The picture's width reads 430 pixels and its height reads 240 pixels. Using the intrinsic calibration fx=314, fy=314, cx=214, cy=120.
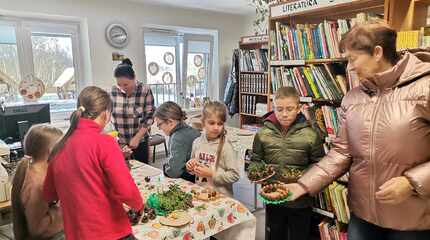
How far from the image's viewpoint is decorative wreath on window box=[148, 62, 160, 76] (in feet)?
16.5

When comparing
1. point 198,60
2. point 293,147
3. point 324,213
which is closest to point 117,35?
point 198,60

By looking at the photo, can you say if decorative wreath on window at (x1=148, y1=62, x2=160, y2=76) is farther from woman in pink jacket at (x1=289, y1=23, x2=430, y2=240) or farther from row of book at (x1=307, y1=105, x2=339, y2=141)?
woman in pink jacket at (x1=289, y1=23, x2=430, y2=240)

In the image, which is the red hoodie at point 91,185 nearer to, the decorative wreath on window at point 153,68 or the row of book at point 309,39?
the row of book at point 309,39

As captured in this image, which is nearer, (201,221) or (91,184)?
(91,184)

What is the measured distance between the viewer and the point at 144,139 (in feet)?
9.61

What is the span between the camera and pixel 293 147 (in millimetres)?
1820

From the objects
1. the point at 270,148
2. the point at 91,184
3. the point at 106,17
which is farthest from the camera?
the point at 106,17

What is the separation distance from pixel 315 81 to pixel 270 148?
72cm

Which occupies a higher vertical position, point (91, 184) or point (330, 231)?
point (91, 184)

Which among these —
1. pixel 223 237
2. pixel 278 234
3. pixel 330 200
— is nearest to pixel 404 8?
pixel 330 200

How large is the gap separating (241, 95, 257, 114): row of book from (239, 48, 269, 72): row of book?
427mm

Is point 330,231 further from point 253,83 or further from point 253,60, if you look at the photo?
point 253,60

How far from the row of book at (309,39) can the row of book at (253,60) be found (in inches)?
82.3

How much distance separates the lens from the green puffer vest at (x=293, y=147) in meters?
1.82
